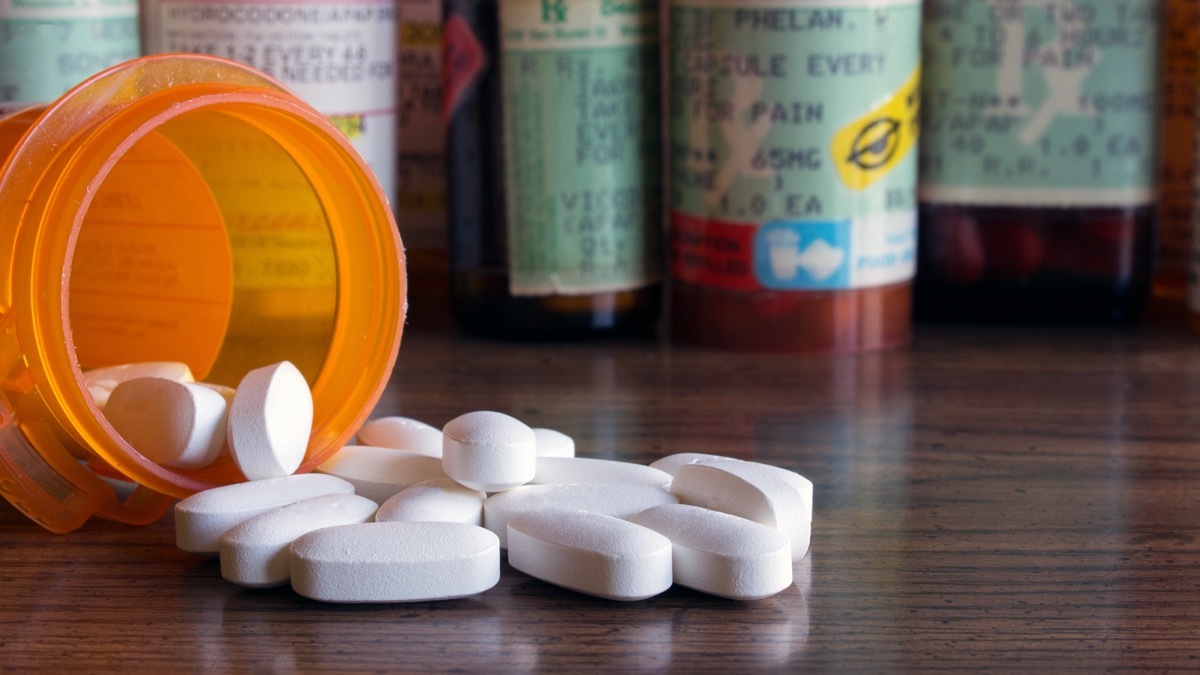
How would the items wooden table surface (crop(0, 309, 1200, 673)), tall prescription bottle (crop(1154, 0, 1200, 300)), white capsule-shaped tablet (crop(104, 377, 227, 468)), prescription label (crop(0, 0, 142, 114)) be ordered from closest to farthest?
wooden table surface (crop(0, 309, 1200, 673)) < white capsule-shaped tablet (crop(104, 377, 227, 468)) < prescription label (crop(0, 0, 142, 114)) < tall prescription bottle (crop(1154, 0, 1200, 300))

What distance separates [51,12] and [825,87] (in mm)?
409

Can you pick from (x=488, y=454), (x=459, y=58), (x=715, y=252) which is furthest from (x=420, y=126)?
(x=488, y=454)

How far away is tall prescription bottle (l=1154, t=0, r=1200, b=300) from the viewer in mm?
909

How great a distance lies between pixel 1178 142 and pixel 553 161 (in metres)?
0.40

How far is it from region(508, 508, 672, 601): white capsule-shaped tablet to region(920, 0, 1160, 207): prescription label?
0.46 metres

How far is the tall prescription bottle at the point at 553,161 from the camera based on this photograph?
831 millimetres

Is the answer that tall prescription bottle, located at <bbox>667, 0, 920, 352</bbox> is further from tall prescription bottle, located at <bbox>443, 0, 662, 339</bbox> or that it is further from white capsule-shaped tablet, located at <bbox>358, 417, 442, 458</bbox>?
white capsule-shaped tablet, located at <bbox>358, 417, 442, 458</bbox>

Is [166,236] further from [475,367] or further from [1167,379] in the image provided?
[1167,379]

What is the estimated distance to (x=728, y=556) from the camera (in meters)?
0.49

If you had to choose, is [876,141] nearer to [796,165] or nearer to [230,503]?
[796,165]

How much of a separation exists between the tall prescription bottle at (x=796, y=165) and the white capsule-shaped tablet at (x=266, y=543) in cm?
36

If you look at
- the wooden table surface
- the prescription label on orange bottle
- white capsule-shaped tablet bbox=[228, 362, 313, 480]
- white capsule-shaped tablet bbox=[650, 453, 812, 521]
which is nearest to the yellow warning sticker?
the prescription label on orange bottle

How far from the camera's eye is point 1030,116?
886 mm

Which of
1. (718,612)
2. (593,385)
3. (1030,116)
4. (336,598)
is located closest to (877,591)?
(718,612)
